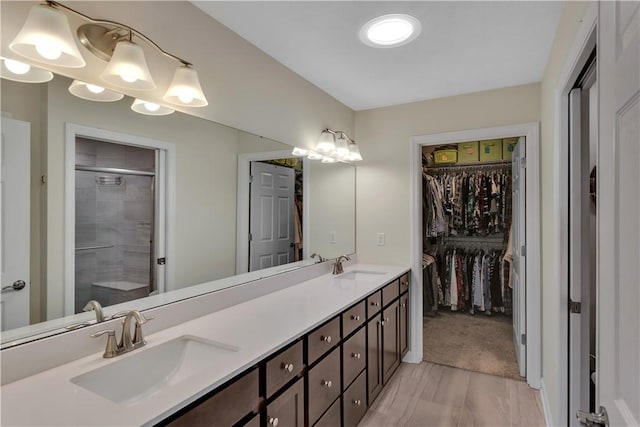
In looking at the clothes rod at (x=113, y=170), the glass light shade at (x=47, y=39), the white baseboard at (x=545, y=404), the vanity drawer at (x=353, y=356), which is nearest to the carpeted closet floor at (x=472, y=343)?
the white baseboard at (x=545, y=404)

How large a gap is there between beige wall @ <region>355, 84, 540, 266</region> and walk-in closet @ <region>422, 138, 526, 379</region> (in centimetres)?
103

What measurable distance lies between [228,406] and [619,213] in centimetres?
117

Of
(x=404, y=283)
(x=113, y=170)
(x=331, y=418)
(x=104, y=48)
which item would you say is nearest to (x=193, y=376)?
(x=113, y=170)

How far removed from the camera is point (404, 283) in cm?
290

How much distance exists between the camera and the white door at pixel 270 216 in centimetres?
219

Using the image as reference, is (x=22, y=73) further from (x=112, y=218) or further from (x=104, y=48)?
(x=112, y=218)

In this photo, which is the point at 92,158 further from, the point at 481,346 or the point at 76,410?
the point at 481,346

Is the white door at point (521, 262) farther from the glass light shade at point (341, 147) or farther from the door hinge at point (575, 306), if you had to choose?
the glass light shade at point (341, 147)

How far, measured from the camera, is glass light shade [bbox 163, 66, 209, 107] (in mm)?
1489

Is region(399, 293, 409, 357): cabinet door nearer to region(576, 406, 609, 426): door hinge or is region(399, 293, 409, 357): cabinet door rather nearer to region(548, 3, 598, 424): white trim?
region(548, 3, 598, 424): white trim

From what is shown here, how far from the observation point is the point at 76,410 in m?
0.89

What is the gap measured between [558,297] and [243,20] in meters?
2.24

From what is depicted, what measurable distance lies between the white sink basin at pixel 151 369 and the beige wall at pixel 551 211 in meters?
1.78

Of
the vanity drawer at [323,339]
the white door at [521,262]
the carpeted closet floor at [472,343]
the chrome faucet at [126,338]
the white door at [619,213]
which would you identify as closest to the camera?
the white door at [619,213]
